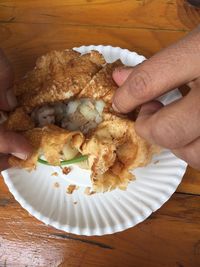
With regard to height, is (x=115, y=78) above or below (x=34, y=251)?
above

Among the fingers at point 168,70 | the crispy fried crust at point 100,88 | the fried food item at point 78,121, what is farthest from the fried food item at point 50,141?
the fingers at point 168,70

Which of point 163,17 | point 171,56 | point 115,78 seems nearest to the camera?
point 171,56

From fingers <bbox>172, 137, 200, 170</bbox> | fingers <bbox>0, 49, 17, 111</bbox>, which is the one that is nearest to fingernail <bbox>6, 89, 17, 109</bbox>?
fingers <bbox>0, 49, 17, 111</bbox>

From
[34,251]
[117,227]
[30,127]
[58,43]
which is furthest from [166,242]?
[58,43]

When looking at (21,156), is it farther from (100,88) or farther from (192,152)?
(192,152)

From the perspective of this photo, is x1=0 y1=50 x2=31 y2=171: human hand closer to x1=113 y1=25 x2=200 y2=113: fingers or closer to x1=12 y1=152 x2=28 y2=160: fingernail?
x1=12 y1=152 x2=28 y2=160: fingernail

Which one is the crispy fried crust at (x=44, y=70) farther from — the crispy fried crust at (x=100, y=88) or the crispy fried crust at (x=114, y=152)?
the crispy fried crust at (x=114, y=152)

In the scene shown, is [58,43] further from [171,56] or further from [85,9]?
[171,56]

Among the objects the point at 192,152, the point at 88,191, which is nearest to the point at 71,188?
the point at 88,191
